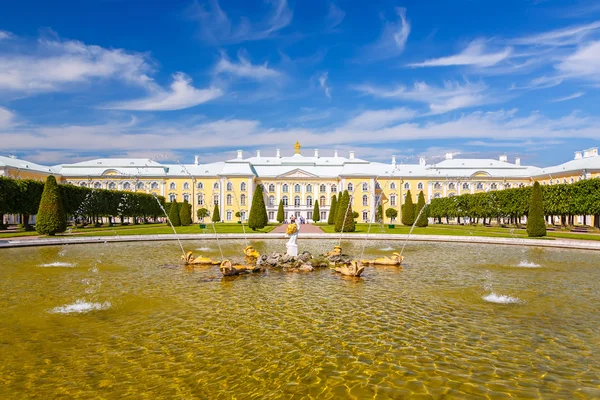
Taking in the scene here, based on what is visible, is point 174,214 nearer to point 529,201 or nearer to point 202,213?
point 202,213

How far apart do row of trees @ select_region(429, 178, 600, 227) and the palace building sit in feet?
45.7

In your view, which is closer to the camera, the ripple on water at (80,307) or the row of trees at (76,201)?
the ripple on water at (80,307)

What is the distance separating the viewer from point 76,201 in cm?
3834

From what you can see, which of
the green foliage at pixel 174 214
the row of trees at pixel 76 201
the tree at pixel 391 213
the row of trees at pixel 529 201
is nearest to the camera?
the row of trees at pixel 76 201

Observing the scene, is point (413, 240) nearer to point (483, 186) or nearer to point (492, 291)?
point (492, 291)

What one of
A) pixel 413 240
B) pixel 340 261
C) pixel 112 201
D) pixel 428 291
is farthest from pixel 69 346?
pixel 112 201

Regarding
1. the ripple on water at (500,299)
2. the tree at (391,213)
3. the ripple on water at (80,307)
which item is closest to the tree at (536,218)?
the ripple on water at (500,299)

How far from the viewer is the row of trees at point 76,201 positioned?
32.4 meters

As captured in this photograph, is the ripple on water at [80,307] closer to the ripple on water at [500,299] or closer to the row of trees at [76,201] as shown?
the ripple on water at [500,299]

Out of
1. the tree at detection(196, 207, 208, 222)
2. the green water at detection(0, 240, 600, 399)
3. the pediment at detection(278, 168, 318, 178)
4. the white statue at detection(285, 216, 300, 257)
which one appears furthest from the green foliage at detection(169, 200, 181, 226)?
the green water at detection(0, 240, 600, 399)

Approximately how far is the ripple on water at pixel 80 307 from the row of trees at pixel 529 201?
3495cm

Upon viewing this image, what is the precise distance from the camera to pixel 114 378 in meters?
5.36

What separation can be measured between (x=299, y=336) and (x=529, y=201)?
107 ft

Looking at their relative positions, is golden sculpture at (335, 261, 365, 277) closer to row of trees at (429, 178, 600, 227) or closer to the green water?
the green water
